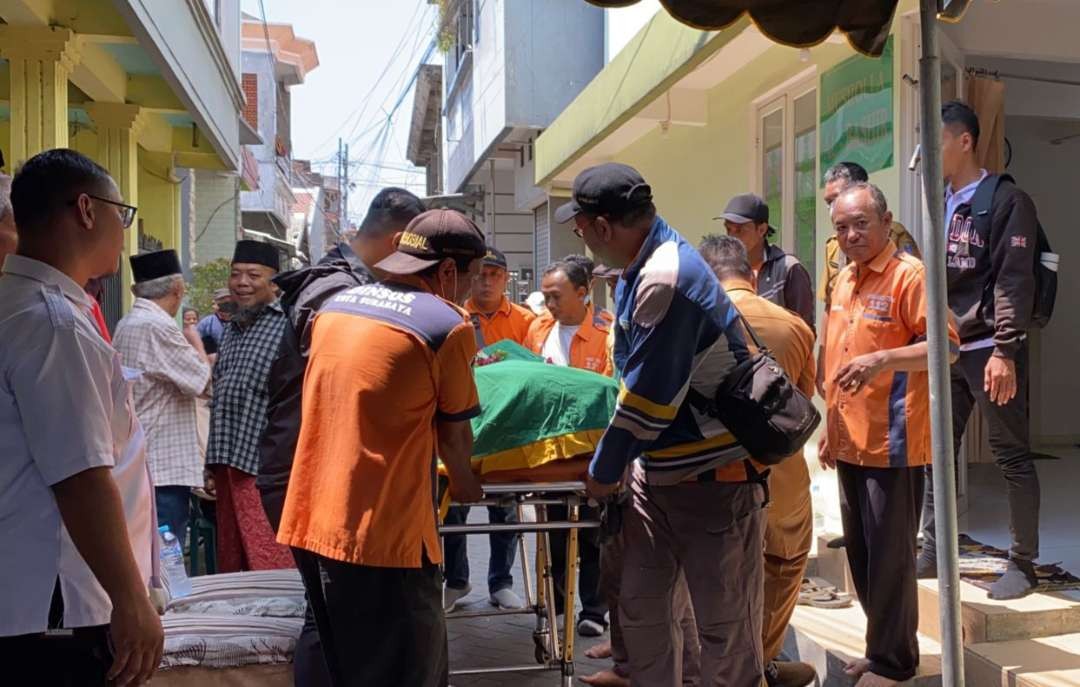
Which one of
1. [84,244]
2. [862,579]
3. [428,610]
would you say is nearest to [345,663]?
[428,610]

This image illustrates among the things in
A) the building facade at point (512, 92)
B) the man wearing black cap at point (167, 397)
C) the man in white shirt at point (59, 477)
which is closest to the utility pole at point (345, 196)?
the building facade at point (512, 92)

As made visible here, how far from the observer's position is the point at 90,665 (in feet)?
7.06

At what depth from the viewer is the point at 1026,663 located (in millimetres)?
3660

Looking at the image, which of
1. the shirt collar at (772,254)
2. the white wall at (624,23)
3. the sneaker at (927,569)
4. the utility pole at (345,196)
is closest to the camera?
the sneaker at (927,569)

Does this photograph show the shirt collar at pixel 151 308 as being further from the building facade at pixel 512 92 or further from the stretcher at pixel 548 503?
the building facade at pixel 512 92

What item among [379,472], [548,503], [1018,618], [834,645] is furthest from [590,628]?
[379,472]

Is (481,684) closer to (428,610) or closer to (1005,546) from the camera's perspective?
(428,610)

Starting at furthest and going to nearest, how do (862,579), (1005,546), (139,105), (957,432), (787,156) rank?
(139,105) → (787,156) → (1005,546) → (957,432) → (862,579)

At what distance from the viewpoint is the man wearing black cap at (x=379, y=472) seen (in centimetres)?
273

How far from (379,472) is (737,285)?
1.75 m

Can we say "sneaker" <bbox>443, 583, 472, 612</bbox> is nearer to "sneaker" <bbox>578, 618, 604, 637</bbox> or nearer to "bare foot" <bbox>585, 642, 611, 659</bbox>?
"sneaker" <bbox>578, 618, 604, 637</bbox>

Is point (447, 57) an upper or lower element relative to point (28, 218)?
upper

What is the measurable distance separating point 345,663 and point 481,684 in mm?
1808

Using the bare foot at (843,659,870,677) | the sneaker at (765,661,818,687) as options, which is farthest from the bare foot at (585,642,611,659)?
the bare foot at (843,659,870,677)
